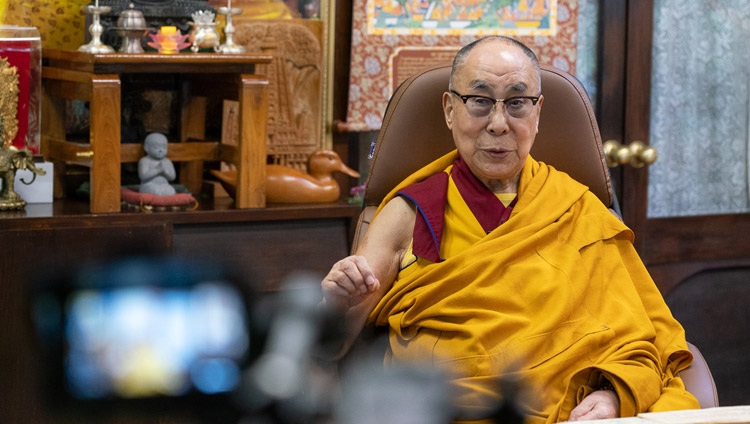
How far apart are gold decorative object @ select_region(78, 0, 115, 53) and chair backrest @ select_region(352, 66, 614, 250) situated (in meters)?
0.74

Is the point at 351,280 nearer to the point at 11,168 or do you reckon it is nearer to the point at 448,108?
the point at 448,108

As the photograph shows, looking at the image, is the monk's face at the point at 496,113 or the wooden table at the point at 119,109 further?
the wooden table at the point at 119,109

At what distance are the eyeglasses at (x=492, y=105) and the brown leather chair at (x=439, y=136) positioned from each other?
7.2 inches

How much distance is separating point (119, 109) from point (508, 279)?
1032mm

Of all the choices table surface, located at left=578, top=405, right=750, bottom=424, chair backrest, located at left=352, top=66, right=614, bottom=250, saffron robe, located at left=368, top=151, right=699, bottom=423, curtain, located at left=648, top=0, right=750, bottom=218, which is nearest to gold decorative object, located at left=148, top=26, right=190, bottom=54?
chair backrest, located at left=352, top=66, right=614, bottom=250

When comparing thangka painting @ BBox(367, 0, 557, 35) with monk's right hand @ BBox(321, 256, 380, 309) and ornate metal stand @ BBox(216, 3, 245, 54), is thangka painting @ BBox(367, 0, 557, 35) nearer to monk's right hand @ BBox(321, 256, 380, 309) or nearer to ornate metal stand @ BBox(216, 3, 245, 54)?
ornate metal stand @ BBox(216, 3, 245, 54)

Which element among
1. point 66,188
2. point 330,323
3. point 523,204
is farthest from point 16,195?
point 523,204

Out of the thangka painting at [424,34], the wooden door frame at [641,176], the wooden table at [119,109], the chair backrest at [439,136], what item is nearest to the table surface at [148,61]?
the wooden table at [119,109]

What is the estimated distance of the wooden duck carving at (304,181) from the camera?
110 inches

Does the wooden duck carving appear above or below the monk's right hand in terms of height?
above

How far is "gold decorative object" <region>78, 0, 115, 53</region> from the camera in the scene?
2586 millimetres

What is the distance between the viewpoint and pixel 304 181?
2.82 m

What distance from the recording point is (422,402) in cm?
181

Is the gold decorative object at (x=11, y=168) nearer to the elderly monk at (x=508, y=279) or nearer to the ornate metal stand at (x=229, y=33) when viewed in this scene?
the ornate metal stand at (x=229, y=33)
